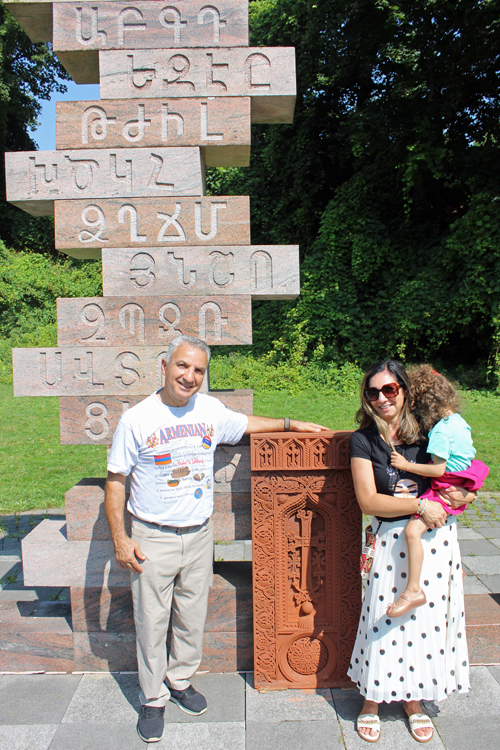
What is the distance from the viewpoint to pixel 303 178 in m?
16.8

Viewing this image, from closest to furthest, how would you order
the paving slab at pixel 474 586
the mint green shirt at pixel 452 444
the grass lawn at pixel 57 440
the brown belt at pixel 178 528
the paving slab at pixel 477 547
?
1. the mint green shirt at pixel 452 444
2. the brown belt at pixel 178 528
3. the paving slab at pixel 474 586
4. the paving slab at pixel 477 547
5. the grass lawn at pixel 57 440

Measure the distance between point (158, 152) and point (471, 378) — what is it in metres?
12.1

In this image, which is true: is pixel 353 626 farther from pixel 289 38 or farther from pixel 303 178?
pixel 289 38

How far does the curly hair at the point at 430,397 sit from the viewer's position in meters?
2.60

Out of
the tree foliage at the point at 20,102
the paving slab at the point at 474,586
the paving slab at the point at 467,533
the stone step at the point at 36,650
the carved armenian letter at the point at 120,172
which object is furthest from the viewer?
the tree foliage at the point at 20,102

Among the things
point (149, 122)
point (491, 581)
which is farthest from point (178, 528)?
point (491, 581)

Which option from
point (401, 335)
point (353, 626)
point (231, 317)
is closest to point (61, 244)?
point (231, 317)

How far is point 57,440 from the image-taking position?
9.65m

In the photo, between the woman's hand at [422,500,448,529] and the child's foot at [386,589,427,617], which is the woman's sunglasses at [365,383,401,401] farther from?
the child's foot at [386,589,427,617]

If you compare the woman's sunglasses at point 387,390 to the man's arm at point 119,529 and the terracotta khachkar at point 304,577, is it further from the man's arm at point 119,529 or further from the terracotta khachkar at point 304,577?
the man's arm at point 119,529

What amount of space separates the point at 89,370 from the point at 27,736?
1937mm

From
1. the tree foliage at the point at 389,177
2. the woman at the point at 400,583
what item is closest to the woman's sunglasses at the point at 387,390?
the woman at the point at 400,583

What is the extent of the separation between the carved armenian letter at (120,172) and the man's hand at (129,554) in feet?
6.82

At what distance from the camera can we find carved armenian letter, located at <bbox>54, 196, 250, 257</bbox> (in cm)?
343
